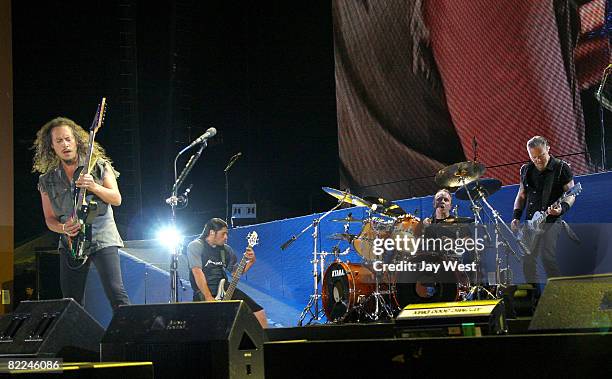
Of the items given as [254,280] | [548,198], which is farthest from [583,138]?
[254,280]

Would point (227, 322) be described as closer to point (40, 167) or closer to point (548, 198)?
point (40, 167)

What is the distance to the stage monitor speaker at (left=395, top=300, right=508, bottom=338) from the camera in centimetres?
208

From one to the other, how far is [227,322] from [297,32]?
8.82m

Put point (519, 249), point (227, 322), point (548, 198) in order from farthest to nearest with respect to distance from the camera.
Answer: point (519, 249), point (548, 198), point (227, 322)

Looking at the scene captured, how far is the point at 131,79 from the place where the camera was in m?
8.99

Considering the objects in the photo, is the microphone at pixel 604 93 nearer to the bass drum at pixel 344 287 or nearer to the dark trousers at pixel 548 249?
the dark trousers at pixel 548 249

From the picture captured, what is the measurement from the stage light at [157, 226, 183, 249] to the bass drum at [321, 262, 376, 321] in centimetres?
160

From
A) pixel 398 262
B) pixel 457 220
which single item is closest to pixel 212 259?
pixel 398 262

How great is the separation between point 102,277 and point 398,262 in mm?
3721

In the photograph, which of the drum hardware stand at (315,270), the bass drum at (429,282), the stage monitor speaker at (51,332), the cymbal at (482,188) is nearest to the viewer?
the stage monitor speaker at (51,332)

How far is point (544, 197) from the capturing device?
601 centimetres

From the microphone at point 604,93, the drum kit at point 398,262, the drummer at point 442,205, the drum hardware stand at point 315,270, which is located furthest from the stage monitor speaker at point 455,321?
the drum hardware stand at point 315,270

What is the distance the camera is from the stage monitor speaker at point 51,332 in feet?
8.39

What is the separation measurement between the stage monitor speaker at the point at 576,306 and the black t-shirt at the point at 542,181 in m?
4.01
